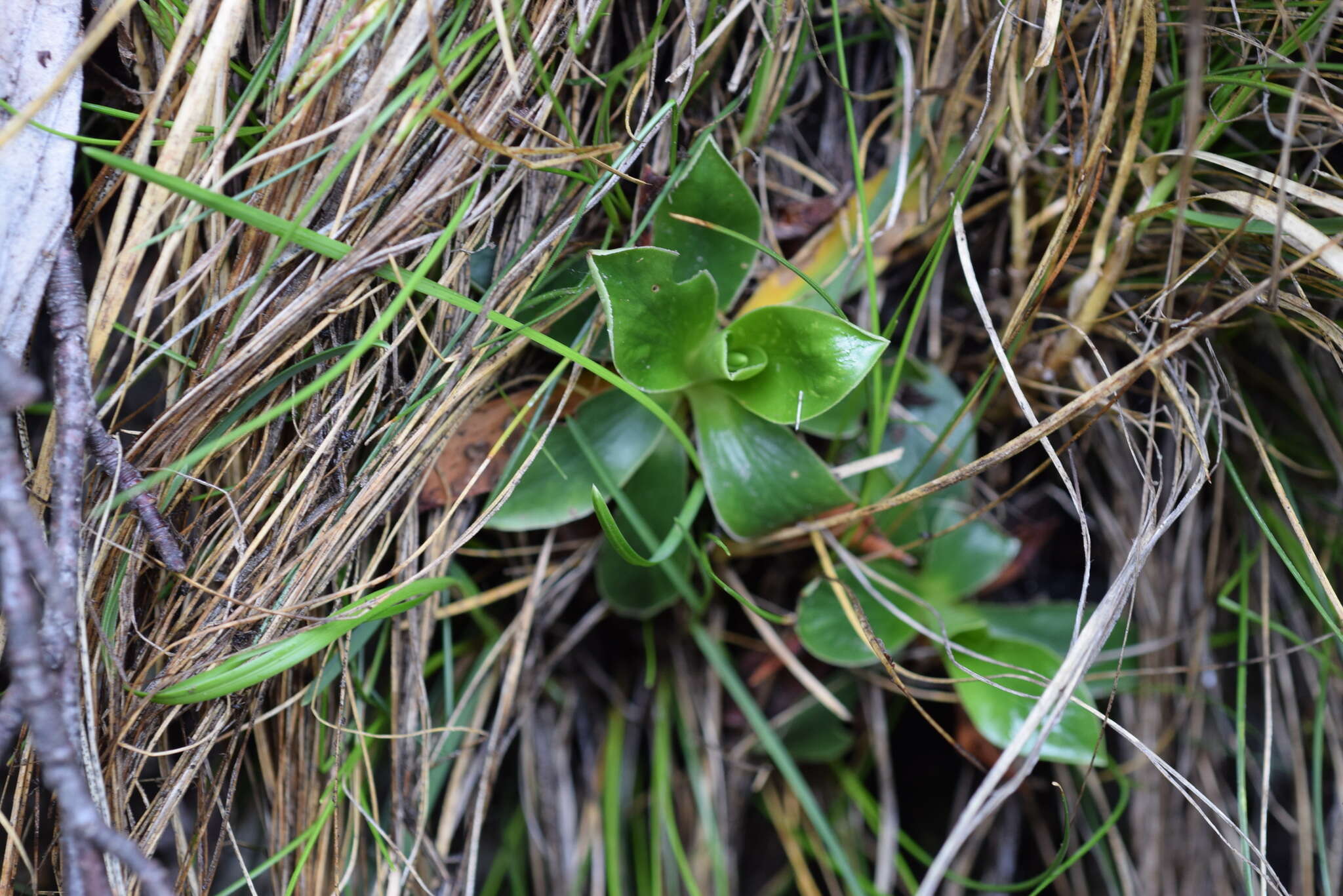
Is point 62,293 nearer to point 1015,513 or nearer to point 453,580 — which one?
point 453,580

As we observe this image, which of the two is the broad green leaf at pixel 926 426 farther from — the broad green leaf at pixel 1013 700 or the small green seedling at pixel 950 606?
the broad green leaf at pixel 1013 700

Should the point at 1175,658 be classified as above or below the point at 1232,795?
above

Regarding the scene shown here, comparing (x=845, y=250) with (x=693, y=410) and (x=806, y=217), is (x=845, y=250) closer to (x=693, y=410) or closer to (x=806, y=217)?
(x=806, y=217)

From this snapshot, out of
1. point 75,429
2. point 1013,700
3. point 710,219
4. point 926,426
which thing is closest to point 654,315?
point 710,219

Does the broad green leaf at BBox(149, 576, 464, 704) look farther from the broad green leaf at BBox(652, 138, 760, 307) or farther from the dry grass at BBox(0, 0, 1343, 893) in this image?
the broad green leaf at BBox(652, 138, 760, 307)

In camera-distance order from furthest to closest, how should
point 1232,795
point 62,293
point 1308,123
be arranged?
1. point 1232,795
2. point 1308,123
3. point 62,293

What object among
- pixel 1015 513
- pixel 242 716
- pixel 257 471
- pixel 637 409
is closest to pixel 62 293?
pixel 257 471
